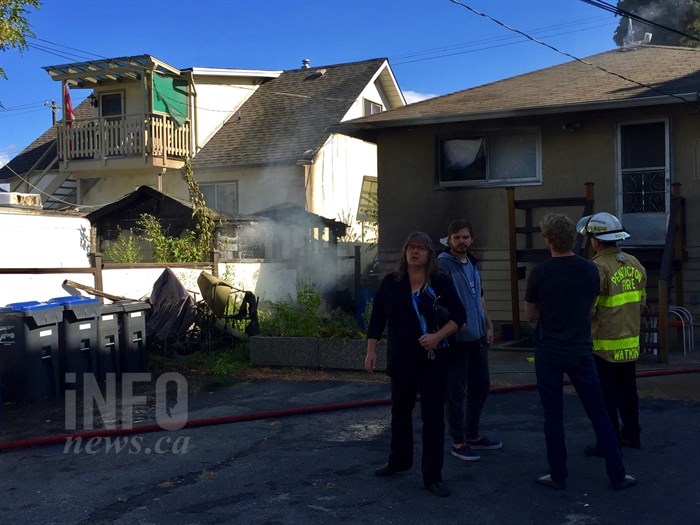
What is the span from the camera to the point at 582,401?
451 cm

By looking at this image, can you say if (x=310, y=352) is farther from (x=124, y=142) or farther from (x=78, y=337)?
(x=124, y=142)

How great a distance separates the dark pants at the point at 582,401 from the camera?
14.5ft

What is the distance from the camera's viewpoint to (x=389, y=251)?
42.8 feet

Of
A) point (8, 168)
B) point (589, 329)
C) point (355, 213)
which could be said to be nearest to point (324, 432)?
point (589, 329)

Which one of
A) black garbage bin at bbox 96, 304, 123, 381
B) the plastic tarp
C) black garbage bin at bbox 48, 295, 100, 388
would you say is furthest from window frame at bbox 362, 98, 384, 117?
black garbage bin at bbox 48, 295, 100, 388

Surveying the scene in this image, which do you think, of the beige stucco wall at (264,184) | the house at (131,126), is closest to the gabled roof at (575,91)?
the beige stucco wall at (264,184)

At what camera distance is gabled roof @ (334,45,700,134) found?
10852 mm

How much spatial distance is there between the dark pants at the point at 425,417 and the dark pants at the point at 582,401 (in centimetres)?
66

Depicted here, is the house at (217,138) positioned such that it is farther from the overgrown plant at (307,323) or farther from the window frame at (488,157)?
the overgrown plant at (307,323)

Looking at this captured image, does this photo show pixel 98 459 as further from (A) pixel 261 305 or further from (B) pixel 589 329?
(A) pixel 261 305

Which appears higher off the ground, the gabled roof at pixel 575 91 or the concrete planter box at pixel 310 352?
the gabled roof at pixel 575 91

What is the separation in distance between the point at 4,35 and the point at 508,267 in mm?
8081

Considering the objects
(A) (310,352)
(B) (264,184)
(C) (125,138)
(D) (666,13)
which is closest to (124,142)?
(C) (125,138)

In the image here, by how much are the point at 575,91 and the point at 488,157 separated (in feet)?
5.68
